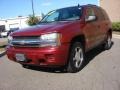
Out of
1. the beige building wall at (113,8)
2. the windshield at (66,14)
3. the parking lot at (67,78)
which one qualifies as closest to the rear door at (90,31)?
the windshield at (66,14)

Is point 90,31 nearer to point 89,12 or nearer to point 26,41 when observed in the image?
point 89,12

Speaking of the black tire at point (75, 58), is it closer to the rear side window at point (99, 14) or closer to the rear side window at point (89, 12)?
the rear side window at point (89, 12)

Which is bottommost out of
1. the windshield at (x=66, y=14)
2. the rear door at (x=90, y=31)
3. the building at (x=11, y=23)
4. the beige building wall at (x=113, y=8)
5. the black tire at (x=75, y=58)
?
the building at (x=11, y=23)

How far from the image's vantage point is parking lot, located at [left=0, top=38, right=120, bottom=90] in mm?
5723

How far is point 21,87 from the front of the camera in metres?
5.93

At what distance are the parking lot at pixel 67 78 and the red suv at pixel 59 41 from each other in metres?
0.36

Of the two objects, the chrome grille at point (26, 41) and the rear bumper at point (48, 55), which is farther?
the chrome grille at point (26, 41)

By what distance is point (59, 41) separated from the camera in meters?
6.13

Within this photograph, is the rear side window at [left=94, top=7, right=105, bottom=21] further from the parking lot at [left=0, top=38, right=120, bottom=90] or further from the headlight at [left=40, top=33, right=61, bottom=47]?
the headlight at [left=40, top=33, right=61, bottom=47]

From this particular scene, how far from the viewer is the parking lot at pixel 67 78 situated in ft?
18.8

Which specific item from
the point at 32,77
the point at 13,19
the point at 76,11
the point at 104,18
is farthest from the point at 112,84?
the point at 13,19

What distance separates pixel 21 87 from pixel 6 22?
69.5 m

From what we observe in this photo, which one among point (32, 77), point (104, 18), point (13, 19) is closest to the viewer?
point (32, 77)

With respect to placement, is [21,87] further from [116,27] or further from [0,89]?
[116,27]
